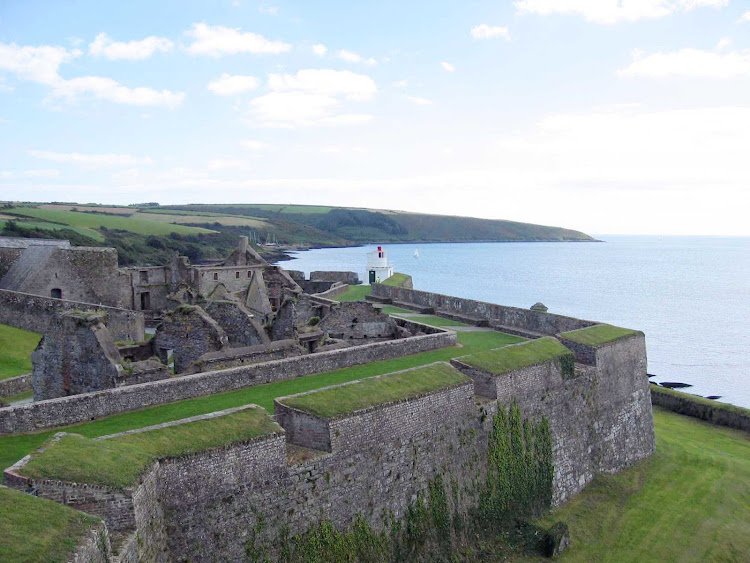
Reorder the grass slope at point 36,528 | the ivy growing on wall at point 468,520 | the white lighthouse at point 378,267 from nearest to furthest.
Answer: the grass slope at point 36,528, the ivy growing on wall at point 468,520, the white lighthouse at point 378,267

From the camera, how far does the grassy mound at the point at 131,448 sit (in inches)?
301

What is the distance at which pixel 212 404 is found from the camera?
13242mm

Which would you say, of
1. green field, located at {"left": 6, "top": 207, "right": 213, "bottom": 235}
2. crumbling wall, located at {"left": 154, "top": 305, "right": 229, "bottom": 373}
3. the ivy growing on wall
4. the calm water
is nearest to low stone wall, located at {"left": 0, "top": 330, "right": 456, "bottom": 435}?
crumbling wall, located at {"left": 154, "top": 305, "right": 229, "bottom": 373}

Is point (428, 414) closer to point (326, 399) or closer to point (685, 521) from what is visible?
point (326, 399)

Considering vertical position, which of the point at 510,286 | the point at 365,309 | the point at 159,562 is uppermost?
the point at 365,309

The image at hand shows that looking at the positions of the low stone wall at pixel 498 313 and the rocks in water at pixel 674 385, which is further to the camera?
the rocks in water at pixel 674 385

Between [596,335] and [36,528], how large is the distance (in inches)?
662

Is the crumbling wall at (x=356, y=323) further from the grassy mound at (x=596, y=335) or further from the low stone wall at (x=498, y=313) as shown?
the grassy mound at (x=596, y=335)

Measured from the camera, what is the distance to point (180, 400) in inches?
529

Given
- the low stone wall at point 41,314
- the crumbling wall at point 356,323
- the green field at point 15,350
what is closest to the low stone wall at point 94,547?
the crumbling wall at point 356,323

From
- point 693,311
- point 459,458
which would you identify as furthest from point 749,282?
point 459,458

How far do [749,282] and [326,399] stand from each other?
119954 millimetres

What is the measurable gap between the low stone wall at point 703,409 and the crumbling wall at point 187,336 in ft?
76.2

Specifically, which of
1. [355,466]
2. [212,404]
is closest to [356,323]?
[212,404]
